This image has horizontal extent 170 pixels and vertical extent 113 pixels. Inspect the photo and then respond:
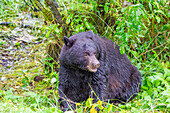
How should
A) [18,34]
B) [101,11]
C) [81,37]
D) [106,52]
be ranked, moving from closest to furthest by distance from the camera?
[81,37] → [106,52] → [101,11] → [18,34]

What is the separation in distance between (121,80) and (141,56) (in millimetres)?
1568

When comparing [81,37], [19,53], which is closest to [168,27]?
[81,37]

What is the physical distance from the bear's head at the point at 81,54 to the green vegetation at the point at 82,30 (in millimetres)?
764

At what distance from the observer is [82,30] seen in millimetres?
5098

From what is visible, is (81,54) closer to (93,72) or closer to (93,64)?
(93,64)

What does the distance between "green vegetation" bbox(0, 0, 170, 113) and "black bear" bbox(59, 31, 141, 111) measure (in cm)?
27

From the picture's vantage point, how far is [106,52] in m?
4.39

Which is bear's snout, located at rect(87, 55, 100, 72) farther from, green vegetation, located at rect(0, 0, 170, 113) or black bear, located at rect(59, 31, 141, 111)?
green vegetation, located at rect(0, 0, 170, 113)

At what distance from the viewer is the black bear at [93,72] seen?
3795mm

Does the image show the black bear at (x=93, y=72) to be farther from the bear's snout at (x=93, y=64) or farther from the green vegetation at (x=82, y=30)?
the green vegetation at (x=82, y=30)

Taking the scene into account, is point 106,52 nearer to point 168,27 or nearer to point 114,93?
point 114,93

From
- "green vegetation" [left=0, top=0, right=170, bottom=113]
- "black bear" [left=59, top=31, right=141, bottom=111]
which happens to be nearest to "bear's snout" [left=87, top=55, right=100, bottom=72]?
"black bear" [left=59, top=31, right=141, bottom=111]

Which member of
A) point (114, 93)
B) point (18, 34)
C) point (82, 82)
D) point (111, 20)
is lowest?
point (114, 93)

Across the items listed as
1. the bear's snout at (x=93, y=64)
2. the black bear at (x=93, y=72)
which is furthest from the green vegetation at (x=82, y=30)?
the bear's snout at (x=93, y=64)
